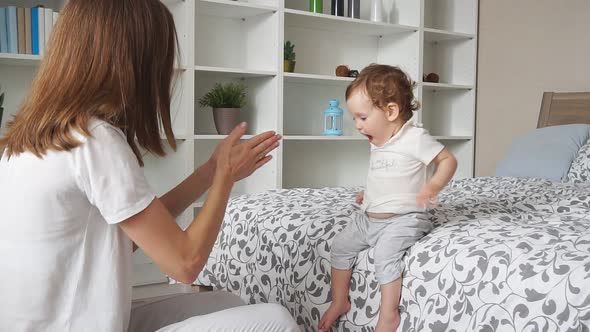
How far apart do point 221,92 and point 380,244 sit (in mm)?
2112

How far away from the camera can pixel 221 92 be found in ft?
11.7

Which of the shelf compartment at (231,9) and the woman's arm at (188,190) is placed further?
the shelf compartment at (231,9)

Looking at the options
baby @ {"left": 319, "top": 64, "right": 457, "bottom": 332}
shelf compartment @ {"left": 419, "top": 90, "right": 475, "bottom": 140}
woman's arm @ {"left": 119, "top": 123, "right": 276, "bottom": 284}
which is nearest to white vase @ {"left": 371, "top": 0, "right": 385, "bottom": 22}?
shelf compartment @ {"left": 419, "top": 90, "right": 475, "bottom": 140}

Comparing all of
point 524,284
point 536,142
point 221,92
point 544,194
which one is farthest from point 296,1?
point 524,284

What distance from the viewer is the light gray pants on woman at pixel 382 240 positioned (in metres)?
1.60

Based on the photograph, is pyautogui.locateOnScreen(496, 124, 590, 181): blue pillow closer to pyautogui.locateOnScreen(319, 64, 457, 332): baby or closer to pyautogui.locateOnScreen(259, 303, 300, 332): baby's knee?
pyautogui.locateOnScreen(319, 64, 457, 332): baby

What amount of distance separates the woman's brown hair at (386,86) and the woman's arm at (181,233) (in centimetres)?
67

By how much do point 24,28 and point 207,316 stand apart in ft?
7.37

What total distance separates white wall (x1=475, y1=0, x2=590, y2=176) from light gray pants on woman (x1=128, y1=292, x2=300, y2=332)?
125 inches

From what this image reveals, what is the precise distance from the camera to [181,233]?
1166mm

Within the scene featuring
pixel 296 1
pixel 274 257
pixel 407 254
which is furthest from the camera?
pixel 296 1

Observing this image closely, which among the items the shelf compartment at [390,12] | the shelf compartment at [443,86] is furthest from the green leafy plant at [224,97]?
the shelf compartment at [443,86]

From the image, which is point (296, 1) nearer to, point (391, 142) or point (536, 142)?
point (536, 142)

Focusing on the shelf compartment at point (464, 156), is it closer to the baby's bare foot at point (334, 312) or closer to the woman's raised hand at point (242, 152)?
the baby's bare foot at point (334, 312)
